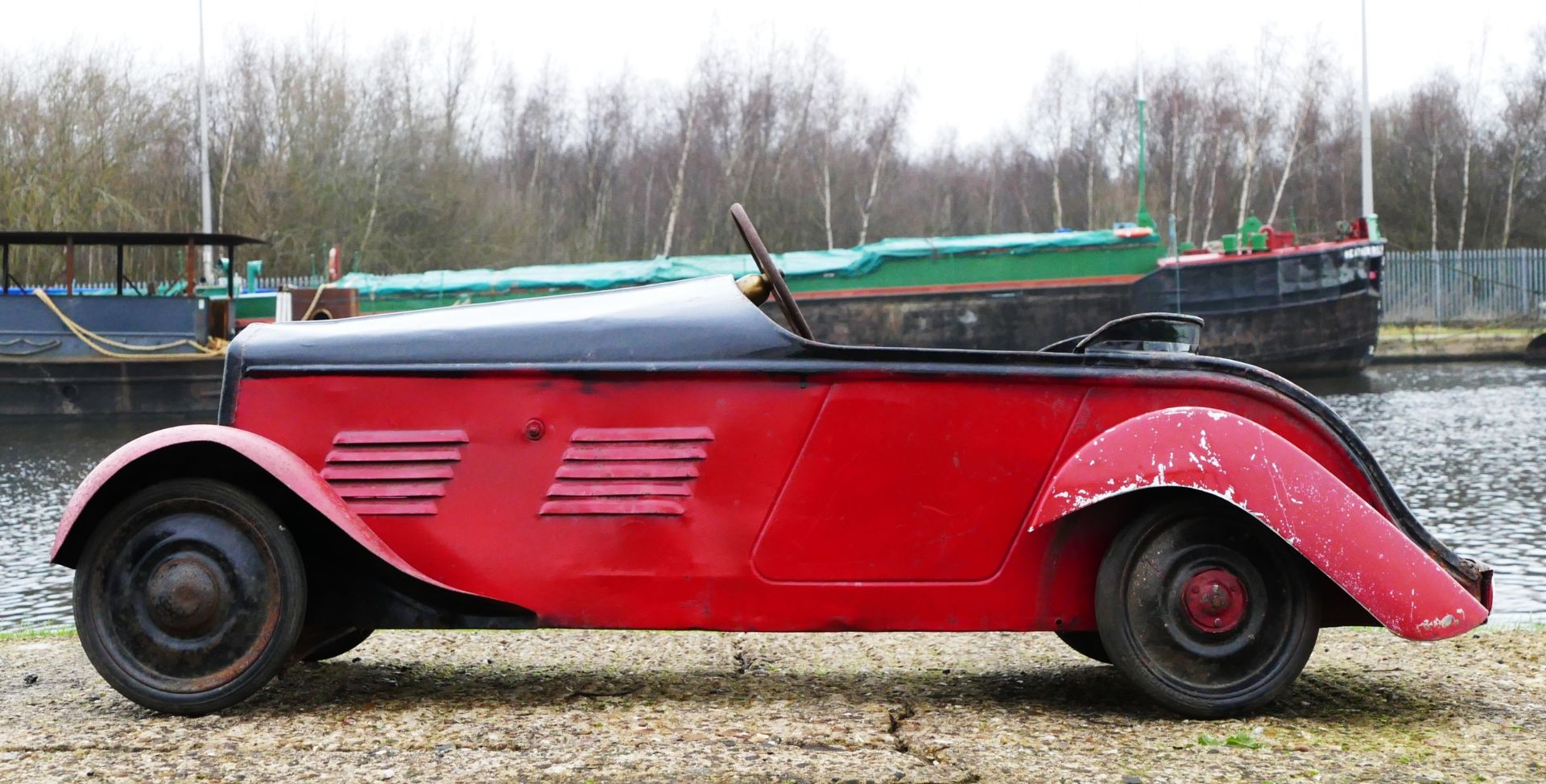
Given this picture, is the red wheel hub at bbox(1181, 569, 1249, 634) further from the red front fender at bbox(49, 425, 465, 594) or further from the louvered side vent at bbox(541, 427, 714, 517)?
the red front fender at bbox(49, 425, 465, 594)

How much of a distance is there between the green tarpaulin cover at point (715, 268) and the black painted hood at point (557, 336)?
24.0m

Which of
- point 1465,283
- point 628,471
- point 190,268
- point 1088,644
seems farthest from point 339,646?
point 1465,283

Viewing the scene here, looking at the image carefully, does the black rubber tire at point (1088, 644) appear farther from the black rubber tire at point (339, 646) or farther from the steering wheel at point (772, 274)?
the black rubber tire at point (339, 646)

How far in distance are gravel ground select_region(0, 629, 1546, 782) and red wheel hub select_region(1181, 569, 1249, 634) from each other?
0.28m

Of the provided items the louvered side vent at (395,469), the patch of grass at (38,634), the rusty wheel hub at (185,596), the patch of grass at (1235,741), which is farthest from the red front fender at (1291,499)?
the patch of grass at (38,634)

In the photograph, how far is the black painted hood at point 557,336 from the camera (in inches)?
155

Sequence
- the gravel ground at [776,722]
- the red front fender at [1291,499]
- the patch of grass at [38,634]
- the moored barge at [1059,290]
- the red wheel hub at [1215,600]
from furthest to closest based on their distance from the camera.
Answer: the moored barge at [1059,290] → the patch of grass at [38,634] → the red wheel hub at [1215,600] → the red front fender at [1291,499] → the gravel ground at [776,722]

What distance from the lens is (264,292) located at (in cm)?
2833

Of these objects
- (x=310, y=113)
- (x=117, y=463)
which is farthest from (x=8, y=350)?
(x=117, y=463)

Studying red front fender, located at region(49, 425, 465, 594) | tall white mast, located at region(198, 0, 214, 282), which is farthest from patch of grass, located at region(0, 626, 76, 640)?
tall white mast, located at region(198, 0, 214, 282)

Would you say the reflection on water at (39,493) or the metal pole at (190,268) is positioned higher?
the metal pole at (190,268)

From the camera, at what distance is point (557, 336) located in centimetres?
400

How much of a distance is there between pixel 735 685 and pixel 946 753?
42.0 inches

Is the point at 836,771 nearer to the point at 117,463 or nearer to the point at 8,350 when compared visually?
the point at 117,463
